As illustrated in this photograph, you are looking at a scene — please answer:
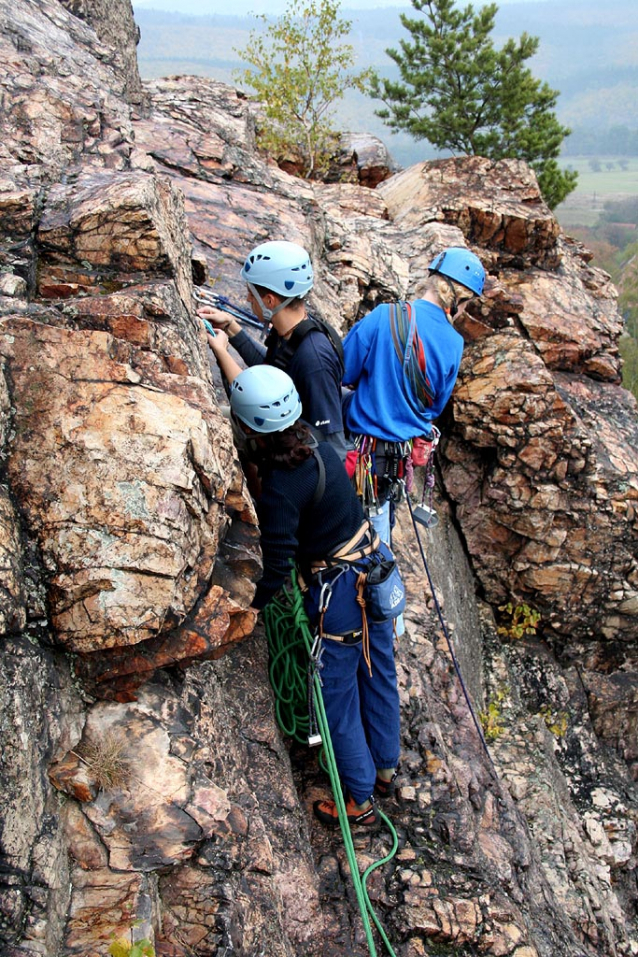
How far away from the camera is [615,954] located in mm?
5770

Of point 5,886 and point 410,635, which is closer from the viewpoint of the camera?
point 5,886


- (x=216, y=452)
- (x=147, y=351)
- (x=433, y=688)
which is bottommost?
(x=433, y=688)

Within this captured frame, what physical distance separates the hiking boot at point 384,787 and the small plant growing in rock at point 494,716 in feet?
11.1

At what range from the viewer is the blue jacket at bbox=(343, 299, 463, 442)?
528cm

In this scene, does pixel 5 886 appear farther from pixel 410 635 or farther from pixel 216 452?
pixel 410 635

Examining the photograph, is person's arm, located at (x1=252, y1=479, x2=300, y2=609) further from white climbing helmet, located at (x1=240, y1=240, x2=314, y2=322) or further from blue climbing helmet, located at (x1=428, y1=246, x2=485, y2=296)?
blue climbing helmet, located at (x1=428, y1=246, x2=485, y2=296)

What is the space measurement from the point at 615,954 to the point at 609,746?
13.0ft

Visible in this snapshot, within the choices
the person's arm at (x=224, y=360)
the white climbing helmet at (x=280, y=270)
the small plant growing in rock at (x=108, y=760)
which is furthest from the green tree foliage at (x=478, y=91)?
the small plant growing in rock at (x=108, y=760)

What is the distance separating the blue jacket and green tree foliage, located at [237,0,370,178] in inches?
397

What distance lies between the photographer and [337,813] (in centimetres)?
456

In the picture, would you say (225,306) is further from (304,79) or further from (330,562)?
(304,79)

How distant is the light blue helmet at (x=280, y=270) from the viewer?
14.2 feet

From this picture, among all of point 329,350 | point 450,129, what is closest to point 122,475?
point 329,350

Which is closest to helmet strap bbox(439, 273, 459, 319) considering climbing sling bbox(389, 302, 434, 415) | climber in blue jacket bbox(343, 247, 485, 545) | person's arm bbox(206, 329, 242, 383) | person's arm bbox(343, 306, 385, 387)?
climber in blue jacket bbox(343, 247, 485, 545)
